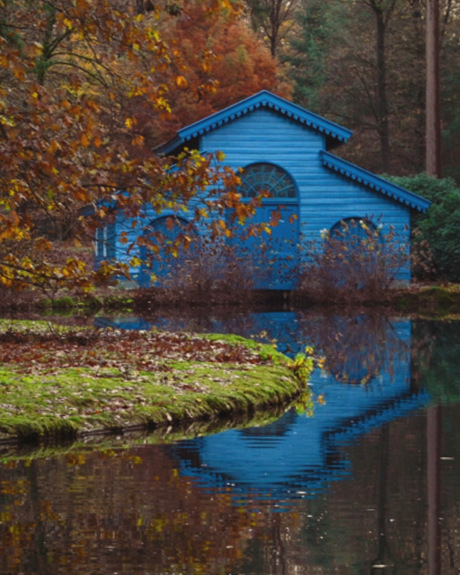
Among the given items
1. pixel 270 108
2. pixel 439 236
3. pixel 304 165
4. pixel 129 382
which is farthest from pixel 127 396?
pixel 439 236

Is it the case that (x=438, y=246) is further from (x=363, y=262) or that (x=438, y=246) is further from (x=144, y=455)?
(x=144, y=455)

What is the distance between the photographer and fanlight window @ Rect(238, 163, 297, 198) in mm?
38312

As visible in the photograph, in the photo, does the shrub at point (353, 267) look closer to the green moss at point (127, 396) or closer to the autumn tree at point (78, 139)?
the green moss at point (127, 396)

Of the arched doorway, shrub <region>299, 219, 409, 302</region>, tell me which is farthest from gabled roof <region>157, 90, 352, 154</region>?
shrub <region>299, 219, 409, 302</region>

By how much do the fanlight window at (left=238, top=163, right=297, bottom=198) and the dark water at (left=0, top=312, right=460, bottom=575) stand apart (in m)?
24.6

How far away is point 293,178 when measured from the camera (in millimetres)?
38719

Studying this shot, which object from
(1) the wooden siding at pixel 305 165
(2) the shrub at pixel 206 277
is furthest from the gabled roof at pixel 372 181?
(2) the shrub at pixel 206 277

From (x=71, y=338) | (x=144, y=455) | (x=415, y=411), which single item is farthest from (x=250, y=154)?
(x=144, y=455)

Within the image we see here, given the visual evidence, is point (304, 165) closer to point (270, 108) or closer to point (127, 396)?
point (270, 108)

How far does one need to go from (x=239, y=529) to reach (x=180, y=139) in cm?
3158

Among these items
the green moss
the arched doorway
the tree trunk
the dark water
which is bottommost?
the dark water

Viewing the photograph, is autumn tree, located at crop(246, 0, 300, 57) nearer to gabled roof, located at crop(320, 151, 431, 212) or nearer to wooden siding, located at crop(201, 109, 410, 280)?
wooden siding, located at crop(201, 109, 410, 280)

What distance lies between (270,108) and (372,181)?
4252 mm

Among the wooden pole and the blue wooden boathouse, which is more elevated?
the wooden pole
